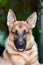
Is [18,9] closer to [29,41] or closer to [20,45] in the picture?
[29,41]

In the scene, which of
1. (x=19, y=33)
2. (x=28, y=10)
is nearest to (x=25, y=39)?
(x=19, y=33)

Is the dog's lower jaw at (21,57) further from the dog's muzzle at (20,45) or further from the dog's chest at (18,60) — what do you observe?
the dog's muzzle at (20,45)

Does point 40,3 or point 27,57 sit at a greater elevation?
point 40,3

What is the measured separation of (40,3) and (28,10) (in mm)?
289

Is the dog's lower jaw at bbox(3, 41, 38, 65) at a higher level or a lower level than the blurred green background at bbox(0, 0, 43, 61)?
lower

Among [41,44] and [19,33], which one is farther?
[41,44]

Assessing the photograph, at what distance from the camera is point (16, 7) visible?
7.25m

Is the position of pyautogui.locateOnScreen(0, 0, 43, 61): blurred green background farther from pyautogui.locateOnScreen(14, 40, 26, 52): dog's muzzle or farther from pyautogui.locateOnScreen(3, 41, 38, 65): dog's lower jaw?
pyautogui.locateOnScreen(14, 40, 26, 52): dog's muzzle

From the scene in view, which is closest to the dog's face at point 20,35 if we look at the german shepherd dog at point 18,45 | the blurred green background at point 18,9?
the german shepherd dog at point 18,45

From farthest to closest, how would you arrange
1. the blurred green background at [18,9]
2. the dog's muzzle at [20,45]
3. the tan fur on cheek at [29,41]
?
1. the blurred green background at [18,9]
2. the tan fur on cheek at [29,41]
3. the dog's muzzle at [20,45]

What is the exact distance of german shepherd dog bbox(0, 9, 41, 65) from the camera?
5.93 metres

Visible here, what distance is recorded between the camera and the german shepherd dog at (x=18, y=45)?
593cm

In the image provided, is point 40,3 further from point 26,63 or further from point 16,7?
point 26,63

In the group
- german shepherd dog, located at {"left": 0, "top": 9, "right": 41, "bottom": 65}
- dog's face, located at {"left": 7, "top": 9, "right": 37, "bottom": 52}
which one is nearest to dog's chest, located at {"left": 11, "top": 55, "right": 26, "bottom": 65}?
german shepherd dog, located at {"left": 0, "top": 9, "right": 41, "bottom": 65}
